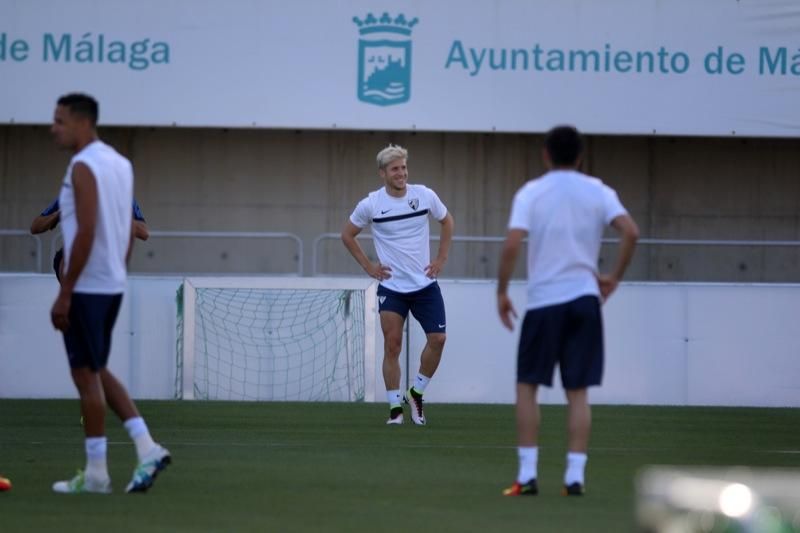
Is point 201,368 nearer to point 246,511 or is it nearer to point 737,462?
point 737,462

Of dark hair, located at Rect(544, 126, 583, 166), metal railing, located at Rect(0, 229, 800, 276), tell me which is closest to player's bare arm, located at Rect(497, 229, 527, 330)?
dark hair, located at Rect(544, 126, 583, 166)

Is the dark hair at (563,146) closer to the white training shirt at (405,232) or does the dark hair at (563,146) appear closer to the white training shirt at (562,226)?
the white training shirt at (562,226)

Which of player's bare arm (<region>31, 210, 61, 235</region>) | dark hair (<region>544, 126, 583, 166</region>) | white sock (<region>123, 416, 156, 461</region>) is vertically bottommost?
white sock (<region>123, 416, 156, 461</region>)

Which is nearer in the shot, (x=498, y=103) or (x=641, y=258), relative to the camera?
(x=498, y=103)

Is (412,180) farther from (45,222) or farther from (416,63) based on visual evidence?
(45,222)

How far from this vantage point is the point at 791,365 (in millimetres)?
16891

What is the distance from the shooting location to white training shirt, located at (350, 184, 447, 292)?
12008 millimetres

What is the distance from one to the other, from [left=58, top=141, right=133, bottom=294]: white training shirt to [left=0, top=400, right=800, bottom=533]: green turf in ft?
3.26

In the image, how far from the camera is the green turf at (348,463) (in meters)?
6.34

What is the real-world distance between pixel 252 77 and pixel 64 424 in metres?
7.55

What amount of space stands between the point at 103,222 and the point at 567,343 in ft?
7.30

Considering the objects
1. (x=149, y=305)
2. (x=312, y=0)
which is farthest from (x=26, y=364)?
(x=312, y=0)

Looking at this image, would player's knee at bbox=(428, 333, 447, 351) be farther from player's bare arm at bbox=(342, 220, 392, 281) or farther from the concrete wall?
the concrete wall

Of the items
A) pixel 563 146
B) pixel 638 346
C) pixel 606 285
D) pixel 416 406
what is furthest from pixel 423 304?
pixel 638 346
